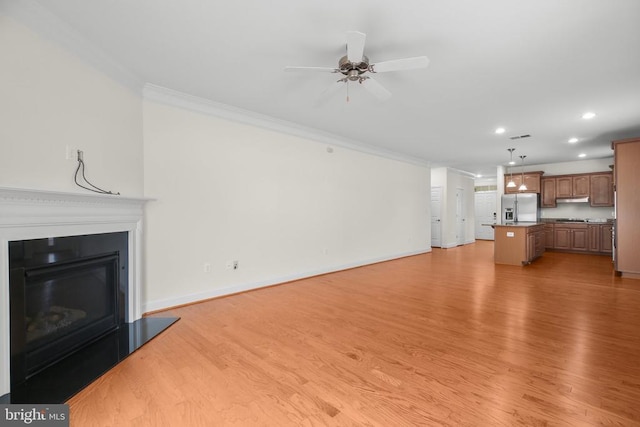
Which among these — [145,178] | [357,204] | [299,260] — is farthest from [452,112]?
[145,178]

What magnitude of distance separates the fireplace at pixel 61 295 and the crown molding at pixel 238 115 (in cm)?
178

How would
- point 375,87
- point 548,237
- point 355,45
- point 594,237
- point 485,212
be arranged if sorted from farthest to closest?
1. point 485,212
2. point 548,237
3. point 594,237
4. point 375,87
5. point 355,45

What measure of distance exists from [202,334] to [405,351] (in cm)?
200

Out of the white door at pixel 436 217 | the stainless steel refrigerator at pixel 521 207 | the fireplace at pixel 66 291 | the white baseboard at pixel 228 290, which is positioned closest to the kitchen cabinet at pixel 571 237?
the stainless steel refrigerator at pixel 521 207

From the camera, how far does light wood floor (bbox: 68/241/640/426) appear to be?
1711 millimetres

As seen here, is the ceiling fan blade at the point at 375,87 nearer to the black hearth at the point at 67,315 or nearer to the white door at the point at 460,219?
the black hearth at the point at 67,315

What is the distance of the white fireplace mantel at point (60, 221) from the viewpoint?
1847 millimetres

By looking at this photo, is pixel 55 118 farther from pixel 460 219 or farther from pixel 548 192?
pixel 548 192

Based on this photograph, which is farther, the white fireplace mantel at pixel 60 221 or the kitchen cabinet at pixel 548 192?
the kitchen cabinet at pixel 548 192

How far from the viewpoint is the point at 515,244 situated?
6363 millimetres

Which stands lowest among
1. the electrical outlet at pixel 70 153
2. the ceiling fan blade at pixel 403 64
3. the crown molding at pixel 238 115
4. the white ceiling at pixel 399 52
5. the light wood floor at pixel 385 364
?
the light wood floor at pixel 385 364

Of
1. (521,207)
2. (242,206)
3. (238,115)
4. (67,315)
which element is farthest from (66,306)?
(521,207)

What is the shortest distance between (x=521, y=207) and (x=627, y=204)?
395 cm

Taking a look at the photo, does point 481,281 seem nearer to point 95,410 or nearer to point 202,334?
point 202,334
